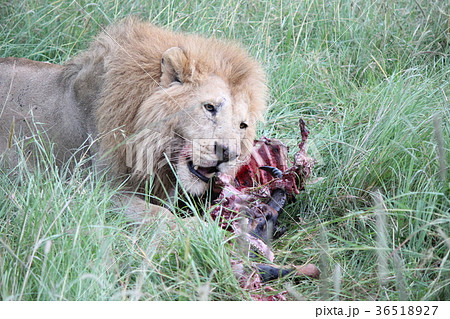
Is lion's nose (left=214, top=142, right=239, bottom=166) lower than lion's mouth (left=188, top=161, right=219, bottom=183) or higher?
higher

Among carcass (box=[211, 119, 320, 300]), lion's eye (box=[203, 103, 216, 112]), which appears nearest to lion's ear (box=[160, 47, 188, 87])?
lion's eye (box=[203, 103, 216, 112])

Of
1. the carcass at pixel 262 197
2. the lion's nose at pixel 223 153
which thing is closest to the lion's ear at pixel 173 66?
the lion's nose at pixel 223 153

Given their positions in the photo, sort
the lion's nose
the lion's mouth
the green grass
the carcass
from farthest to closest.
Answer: the lion's mouth, the lion's nose, the carcass, the green grass

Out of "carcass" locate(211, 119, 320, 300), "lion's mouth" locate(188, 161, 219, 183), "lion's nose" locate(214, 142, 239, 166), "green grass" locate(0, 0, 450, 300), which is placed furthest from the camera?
"lion's mouth" locate(188, 161, 219, 183)

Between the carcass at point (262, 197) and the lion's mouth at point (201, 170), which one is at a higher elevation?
the lion's mouth at point (201, 170)

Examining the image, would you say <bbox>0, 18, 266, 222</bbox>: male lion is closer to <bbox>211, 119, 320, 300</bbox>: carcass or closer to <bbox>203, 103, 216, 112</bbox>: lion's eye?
<bbox>203, 103, 216, 112</bbox>: lion's eye

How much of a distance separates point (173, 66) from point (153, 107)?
10.5 inches

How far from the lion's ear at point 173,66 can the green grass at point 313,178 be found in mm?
710

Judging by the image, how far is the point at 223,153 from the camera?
3.43 m

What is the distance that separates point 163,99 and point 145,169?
1.44ft

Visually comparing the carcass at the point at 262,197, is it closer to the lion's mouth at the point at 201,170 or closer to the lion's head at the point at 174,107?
the lion's mouth at the point at 201,170

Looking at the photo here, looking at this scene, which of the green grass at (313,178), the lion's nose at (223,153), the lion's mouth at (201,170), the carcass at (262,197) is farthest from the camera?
the lion's mouth at (201,170)

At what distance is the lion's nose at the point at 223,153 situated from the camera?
3412 millimetres

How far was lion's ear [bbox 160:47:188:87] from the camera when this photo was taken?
11.4ft
